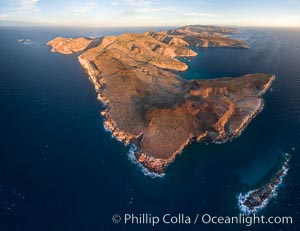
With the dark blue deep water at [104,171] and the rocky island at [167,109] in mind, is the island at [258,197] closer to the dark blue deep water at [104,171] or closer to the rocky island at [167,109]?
the dark blue deep water at [104,171]

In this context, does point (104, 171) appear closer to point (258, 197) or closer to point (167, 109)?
point (167, 109)

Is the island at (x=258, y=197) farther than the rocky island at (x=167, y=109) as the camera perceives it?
No

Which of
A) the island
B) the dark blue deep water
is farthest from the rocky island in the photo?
the island

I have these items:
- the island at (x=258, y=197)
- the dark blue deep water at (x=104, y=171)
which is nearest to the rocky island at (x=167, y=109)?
the dark blue deep water at (x=104, y=171)

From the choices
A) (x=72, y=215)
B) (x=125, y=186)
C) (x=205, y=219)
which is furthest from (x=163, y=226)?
(x=72, y=215)

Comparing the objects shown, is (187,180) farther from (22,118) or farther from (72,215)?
(22,118)

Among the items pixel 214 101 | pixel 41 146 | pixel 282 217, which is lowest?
pixel 282 217

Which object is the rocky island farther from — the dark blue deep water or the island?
the island
